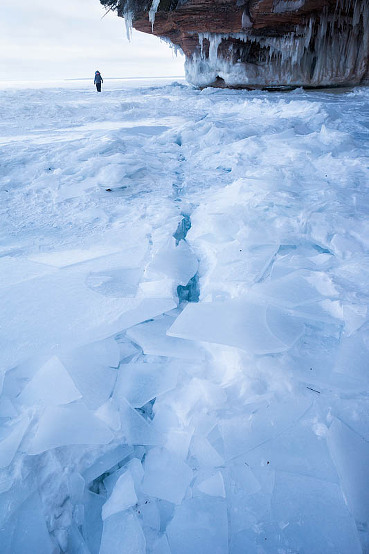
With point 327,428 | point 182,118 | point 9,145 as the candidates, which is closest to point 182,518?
point 327,428

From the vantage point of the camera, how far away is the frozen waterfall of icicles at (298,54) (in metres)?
9.39

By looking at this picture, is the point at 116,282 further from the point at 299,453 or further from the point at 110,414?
the point at 299,453

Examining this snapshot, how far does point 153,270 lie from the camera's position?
1.38m

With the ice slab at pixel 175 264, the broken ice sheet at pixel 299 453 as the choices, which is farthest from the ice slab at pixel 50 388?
the ice slab at pixel 175 264

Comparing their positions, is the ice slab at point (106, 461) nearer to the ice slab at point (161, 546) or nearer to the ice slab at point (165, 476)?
the ice slab at point (165, 476)

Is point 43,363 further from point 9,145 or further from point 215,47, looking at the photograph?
point 215,47

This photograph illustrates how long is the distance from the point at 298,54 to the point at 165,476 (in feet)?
43.7

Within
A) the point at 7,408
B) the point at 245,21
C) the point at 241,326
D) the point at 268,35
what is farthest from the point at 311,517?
the point at 268,35

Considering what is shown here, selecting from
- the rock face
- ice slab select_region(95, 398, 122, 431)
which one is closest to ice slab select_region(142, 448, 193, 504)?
ice slab select_region(95, 398, 122, 431)

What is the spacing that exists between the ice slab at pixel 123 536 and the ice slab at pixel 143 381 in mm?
257

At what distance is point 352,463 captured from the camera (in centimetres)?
70

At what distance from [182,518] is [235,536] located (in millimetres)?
115

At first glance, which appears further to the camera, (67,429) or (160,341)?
(160,341)

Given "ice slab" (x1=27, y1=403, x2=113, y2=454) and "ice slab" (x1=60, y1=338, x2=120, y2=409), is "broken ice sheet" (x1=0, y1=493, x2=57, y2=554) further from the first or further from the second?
"ice slab" (x1=60, y1=338, x2=120, y2=409)
